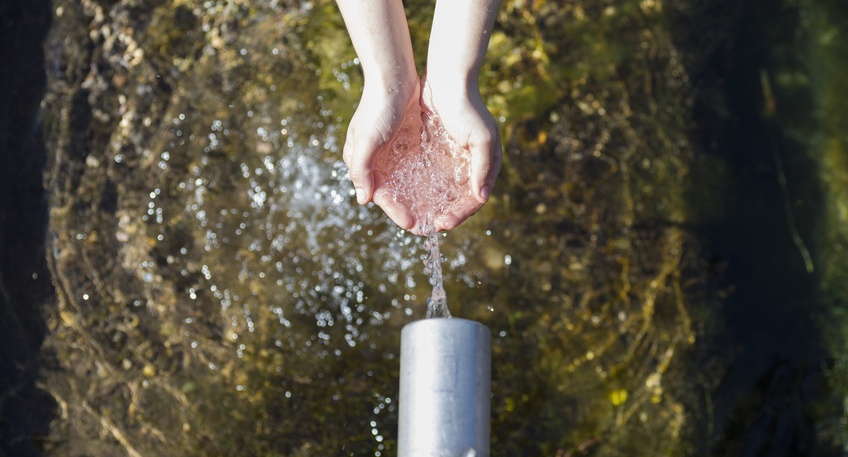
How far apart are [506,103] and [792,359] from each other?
1.58 meters

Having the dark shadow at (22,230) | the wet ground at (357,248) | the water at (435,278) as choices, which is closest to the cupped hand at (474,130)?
the water at (435,278)

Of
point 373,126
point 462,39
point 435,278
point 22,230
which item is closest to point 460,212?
point 373,126

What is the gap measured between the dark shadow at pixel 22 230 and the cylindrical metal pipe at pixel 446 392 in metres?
1.96

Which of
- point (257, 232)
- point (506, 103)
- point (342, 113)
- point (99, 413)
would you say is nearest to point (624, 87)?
point (506, 103)

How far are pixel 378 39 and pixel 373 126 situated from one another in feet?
0.84

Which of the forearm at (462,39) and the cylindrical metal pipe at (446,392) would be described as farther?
the forearm at (462,39)

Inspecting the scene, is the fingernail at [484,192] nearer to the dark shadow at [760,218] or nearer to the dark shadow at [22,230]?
the dark shadow at [760,218]

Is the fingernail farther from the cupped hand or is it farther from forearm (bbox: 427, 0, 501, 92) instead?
forearm (bbox: 427, 0, 501, 92)

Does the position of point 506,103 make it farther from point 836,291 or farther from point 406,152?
point 836,291

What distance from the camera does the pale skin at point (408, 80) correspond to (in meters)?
2.13

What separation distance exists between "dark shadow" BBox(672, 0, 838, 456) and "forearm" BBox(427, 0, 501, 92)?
1.40 meters

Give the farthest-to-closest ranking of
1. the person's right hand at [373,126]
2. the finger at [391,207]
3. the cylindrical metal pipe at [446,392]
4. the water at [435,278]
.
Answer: the water at [435,278] → the finger at [391,207] → the person's right hand at [373,126] → the cylindrical metal pipe at [446,392]

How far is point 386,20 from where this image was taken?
84.4 inches

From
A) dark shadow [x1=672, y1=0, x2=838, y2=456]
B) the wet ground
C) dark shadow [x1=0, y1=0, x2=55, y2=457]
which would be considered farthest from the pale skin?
dark shadow [x1=0, y1=0, x2=55, y2=457]
